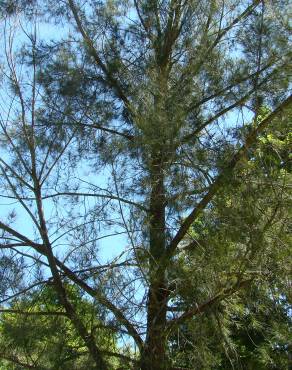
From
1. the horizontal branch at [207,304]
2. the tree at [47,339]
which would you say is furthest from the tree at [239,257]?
the tree at [47,339]

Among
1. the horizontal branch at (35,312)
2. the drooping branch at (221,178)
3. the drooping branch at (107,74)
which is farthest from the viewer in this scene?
the drooping branch at (107,74)

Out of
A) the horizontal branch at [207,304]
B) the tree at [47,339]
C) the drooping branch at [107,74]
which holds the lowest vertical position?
the horizontal branch at [207,304]

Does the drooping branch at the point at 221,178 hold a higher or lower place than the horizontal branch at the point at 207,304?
higher

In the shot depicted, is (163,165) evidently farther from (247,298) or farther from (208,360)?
(208,360)

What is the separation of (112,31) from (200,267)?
219 cm

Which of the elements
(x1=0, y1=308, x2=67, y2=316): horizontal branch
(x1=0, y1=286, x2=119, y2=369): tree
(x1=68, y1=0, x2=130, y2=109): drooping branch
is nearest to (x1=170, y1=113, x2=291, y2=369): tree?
(x1=0, y1=286, x2=119, y2=369): tree

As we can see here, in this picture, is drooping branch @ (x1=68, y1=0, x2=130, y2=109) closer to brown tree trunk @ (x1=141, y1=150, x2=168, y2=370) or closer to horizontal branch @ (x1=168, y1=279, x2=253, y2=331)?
brown tree trunk @ (x1=141, y1=150, x2=168, y2=370)

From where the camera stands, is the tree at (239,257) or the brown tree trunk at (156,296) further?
the brown tree trunk at (156,296)

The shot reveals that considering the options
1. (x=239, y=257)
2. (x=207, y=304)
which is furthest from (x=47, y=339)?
(x=239, y=257)

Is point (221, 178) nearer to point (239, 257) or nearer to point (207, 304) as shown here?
point (239, 257)

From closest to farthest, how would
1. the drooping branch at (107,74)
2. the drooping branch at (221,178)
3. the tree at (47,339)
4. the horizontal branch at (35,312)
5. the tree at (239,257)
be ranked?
the tree at (239,257) < the drooping branch at (221,178) < the tree at (47,339) < the horizontal branch at (35,312) < the drooping branch at (107,74)

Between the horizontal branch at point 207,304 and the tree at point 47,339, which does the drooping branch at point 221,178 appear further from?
the tree at point 47,339

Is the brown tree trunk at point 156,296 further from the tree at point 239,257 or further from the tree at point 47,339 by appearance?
the tree at point 47,339

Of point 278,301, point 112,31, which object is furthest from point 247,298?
point 112,31
